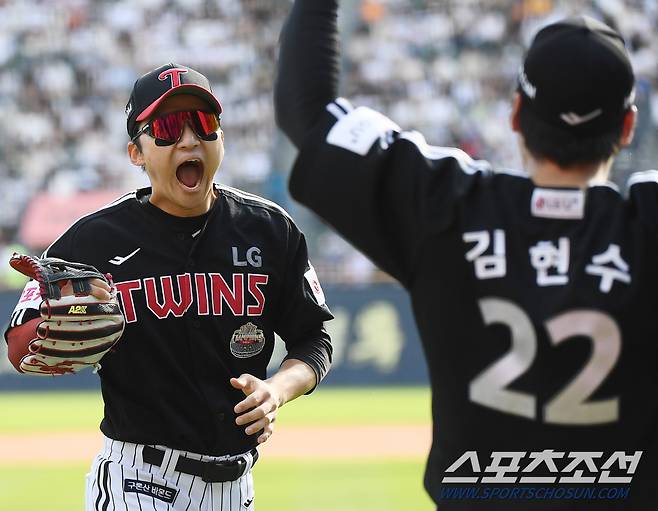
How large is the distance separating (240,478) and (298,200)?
157 centimetres

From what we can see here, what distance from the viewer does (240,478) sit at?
3.82 m

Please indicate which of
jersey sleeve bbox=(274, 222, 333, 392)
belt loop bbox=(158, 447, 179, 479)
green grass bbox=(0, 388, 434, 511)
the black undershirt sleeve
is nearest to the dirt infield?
green grass bbox=(0, 388, 434, 511)

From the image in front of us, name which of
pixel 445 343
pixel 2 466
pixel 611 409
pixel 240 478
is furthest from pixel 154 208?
pixel 2 466

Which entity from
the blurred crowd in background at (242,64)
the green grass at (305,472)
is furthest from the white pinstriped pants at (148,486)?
the blurred crowd in background at (242,64)

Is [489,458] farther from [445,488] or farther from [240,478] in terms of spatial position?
[240,478]

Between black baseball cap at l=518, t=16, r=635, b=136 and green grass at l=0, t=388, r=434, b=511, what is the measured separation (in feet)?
18.8

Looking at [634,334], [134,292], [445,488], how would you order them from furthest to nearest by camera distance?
1. [134,292]
2. [445,488]
3. [634,334]

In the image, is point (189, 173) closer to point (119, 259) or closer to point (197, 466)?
point (119, 259)

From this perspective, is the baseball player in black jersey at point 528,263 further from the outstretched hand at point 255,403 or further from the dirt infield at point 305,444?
the dirt infield at point 305,444

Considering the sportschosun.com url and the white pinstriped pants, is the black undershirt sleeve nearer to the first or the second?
the sportschosun.com url

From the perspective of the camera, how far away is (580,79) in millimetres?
2299

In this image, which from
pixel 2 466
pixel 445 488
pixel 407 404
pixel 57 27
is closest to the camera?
pixel 445 488

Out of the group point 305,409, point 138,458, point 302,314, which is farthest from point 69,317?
point 305,409

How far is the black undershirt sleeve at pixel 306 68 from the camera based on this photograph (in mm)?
2516
